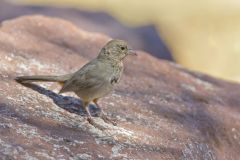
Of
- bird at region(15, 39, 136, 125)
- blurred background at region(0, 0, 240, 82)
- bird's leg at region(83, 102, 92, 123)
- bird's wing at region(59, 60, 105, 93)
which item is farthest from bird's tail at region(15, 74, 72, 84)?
blurred background at region(0, 0, 240, 82)

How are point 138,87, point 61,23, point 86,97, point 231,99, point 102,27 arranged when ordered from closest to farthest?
point 86,97 < point 138,87 < point 231,99 < point 61,23 < point 102,27

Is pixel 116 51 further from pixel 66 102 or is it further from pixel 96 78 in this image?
pixel 66 102

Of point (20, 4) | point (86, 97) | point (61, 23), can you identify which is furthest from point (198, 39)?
point (86, 97)

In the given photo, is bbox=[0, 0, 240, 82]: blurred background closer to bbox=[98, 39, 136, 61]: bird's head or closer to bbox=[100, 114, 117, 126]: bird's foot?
bbox=[98, 39, 136, 61]: bird's head

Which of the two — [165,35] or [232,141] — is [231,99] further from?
[165,35]

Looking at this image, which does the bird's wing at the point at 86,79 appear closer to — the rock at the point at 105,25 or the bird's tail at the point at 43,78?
the bird's tail at the point at 43,78

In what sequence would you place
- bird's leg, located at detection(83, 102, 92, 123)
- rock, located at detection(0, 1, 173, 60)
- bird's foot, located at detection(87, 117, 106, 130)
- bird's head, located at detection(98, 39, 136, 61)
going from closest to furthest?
bird's foot, located at detection(87, 117, 106, 130)
bird's leg, located at detection(83, 102, 92, 123)
bird's head, located at detection(98, 39, 136, 61)
rock, located at detection(0, 1, 173, 60)
